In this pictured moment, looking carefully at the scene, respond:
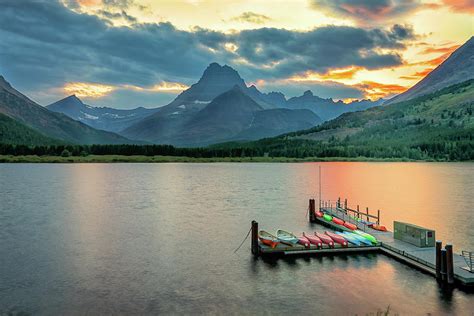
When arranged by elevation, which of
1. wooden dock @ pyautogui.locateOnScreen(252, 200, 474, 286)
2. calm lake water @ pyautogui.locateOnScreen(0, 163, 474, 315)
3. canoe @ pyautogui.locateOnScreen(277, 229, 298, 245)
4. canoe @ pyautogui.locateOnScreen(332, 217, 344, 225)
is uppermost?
canoe @ pyautogui.locateOnScreen(277, 229, 298, 245)

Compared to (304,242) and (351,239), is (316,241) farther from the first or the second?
(351,239)

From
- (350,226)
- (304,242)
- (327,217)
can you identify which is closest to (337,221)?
(327,217)

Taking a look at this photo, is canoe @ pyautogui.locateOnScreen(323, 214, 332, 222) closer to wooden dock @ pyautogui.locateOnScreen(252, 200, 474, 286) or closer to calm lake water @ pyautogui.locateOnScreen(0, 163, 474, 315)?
calm lake water @ pyautogui.locateOnScreen(0, 163, 474, 315)

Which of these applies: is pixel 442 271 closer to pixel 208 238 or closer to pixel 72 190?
pixel 208 238

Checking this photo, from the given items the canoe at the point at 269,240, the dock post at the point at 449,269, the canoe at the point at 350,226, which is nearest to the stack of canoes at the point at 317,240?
the canoe at the point at 269,240

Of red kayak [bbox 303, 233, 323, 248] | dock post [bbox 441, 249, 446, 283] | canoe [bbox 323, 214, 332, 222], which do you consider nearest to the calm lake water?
dock post [bbox 441, 249, 446, 283]

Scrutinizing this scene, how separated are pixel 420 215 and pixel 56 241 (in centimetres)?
6595

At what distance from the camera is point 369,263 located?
150ft

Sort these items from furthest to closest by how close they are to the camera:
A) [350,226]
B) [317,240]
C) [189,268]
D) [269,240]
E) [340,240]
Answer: [350,226] < [340,240] < [269,240] < [317,240] < [189,268]

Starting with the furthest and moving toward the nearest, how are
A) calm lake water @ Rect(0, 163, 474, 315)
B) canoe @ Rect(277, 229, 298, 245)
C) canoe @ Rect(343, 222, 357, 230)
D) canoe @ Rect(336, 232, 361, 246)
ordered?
canoe @ Rect(343, 222, 357, 230)
canoe @ Rect(336, 232, 361, 246)
canoe @ Rect(277, 229, 298, 245)
calm lake water @ Rect(0, 163, 474, 315)

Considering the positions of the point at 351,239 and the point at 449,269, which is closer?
the point at 449,269

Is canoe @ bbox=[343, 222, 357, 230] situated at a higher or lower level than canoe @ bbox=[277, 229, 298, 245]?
lower

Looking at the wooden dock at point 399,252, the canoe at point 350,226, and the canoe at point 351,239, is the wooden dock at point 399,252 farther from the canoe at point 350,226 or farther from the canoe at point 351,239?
the canoe at point 350,226

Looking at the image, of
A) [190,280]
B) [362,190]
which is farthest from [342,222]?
[362,190]
